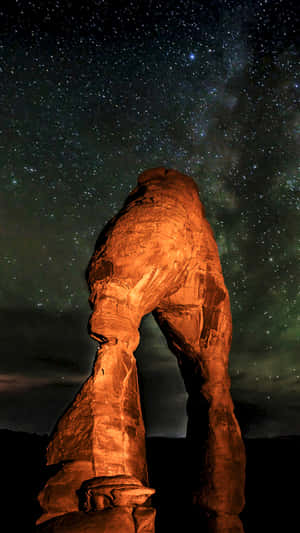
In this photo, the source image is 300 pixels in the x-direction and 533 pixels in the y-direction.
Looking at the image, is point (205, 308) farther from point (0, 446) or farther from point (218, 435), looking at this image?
point (0, 446)

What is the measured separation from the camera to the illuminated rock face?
3496 millimetres

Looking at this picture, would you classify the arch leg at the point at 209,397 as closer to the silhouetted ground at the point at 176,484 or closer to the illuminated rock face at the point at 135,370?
the illuminated rock face at the point at 135,370

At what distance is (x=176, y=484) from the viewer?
413 inches

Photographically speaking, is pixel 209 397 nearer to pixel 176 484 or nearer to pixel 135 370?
pixel 135 370

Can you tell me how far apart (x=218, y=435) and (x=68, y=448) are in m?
2.92

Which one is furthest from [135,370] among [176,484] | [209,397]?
[176,484]

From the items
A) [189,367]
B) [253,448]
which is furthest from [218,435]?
[253,448]

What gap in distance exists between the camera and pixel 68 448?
3.76m

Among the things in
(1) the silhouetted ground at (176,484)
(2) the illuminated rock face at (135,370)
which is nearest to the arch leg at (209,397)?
(2) the illuminated rock face at (135,370)

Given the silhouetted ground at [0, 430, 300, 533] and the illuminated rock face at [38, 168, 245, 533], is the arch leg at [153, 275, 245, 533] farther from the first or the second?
the silhouetted ground at [0, 430, 300, 533]

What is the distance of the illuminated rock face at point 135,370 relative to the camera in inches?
138

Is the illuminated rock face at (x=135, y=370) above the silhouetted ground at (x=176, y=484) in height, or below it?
above

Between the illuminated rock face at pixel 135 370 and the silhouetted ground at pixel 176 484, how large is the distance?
1.26 ft

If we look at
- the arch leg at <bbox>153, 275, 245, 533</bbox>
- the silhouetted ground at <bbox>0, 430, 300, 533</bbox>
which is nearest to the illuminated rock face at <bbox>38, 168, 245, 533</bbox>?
the arch leg at <bbox>153, 275, 245, 533</bbox>
